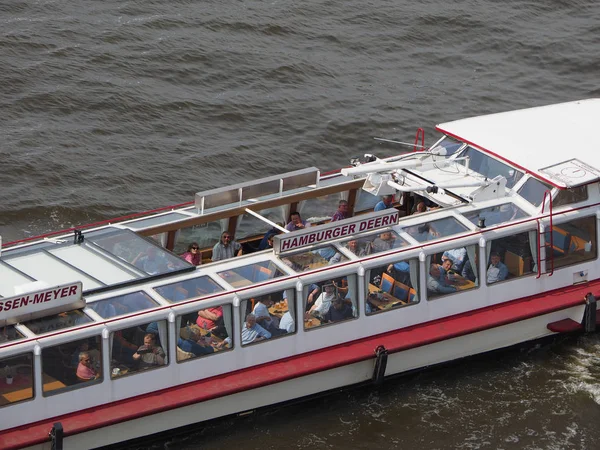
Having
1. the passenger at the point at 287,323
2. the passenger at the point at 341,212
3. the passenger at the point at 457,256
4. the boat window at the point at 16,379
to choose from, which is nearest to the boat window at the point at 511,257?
the passenger at the point at 457,256

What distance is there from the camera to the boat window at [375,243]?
17578mm

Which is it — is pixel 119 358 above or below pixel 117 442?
above

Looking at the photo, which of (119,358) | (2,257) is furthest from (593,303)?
(2,257)

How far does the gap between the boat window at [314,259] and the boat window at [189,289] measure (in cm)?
121

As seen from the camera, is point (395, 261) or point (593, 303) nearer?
point (395, 261)

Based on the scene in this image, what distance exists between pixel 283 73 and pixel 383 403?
43.0 feet

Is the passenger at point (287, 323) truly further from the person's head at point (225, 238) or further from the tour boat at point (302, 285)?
the person's head at point (225, 238)

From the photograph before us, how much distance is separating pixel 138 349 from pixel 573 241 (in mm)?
7201

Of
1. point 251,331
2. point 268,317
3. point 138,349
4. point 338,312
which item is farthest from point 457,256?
point 138,349

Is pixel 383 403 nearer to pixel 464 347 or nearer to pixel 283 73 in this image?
pixel 464 347

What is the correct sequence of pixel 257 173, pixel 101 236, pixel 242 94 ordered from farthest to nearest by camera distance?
1. pixel 242 94
2. pixel 257 173
3. pixel 101 236

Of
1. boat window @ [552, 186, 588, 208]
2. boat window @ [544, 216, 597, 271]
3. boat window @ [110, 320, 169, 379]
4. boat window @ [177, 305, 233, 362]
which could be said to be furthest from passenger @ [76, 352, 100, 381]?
boat window @ [552, 186, 588, 208]

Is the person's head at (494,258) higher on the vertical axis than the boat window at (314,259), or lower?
lower

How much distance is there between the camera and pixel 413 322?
58.7 feet
